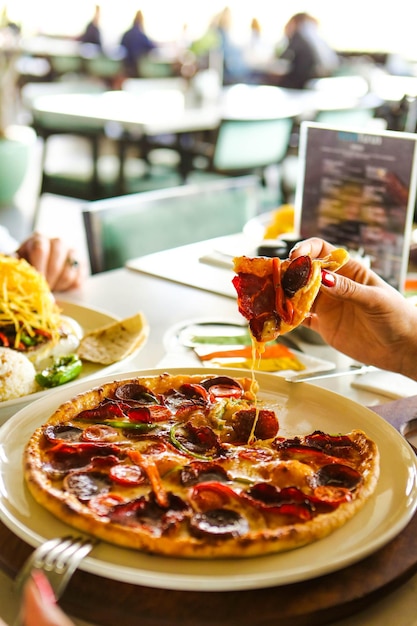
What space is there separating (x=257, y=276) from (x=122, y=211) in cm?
158

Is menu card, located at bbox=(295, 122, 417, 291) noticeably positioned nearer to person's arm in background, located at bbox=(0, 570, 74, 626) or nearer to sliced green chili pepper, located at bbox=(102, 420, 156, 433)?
sliced green chili pepper, located at bbox=(102, 420, 156, 433)

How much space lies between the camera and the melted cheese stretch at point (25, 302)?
1823 mm

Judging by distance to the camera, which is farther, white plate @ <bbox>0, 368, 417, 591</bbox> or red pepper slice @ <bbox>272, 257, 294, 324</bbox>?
red pepper slice @ <bbox>272, 257, 294, 324</bbox>

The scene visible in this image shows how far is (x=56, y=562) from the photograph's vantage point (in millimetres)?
927

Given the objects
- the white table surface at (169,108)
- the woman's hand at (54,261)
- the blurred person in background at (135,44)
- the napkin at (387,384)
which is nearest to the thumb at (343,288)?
the napkin at (387,384)

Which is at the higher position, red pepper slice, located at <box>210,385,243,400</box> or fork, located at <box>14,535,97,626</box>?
fork, located at <box>14,535,97,626</box>

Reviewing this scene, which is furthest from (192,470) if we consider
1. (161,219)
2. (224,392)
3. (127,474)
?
(161,219)

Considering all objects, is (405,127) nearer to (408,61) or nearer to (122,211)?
(122,211)

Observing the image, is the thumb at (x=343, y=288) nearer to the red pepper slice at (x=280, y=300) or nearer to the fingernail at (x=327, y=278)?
the fingernail at (x=327, y=278)

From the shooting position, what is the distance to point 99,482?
1.16 meters

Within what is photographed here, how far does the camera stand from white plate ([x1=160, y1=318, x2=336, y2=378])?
181 centimetres

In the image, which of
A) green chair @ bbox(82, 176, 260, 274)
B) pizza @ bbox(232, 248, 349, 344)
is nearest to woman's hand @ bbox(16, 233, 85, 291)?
green chair @ bbox(82, 176, 260, 274)

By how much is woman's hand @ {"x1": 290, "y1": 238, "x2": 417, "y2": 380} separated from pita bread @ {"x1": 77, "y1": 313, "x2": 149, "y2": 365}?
0.42 m

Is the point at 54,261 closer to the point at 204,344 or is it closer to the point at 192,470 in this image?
the point at 204,344
